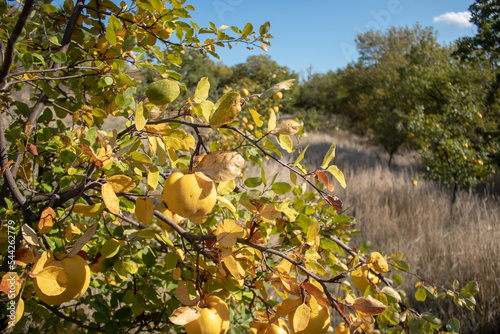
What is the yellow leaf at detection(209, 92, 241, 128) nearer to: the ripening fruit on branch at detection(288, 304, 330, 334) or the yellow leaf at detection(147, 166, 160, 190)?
the yellow leaf at detection(147, 166, 160, 190)

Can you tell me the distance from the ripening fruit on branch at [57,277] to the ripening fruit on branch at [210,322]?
6.7 inches

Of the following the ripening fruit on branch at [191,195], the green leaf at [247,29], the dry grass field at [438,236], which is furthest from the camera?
the dry grass field at [438,236]

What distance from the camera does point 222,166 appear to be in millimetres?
372

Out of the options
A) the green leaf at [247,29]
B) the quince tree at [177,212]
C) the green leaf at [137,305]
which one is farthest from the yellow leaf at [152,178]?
the green leaf at [247,29]

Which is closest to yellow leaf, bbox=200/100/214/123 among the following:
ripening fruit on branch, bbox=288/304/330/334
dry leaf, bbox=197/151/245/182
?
dry leaf, bbox=197/151/245/182

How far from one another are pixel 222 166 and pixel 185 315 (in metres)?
0.20

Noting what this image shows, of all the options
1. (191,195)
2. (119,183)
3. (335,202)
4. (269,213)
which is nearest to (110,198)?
(119,183)

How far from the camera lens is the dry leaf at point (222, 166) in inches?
14.5

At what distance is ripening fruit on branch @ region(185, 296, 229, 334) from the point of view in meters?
0.41

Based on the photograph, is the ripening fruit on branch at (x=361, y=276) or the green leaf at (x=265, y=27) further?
the green leaf at (x=265, y=27)

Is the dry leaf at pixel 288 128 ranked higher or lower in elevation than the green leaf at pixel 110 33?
lower

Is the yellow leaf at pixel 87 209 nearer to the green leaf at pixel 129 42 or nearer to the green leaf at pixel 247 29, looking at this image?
the green leaf at pixel 129 42

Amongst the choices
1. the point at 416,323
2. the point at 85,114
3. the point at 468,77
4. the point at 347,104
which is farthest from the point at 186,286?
the point at 347,104

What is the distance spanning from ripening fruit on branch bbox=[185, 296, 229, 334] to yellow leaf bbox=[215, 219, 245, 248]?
97mm
